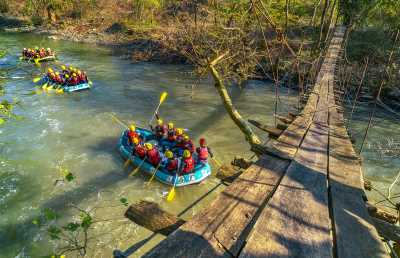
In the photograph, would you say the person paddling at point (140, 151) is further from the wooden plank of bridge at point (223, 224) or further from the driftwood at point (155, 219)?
the driftwood at point (155, 219)

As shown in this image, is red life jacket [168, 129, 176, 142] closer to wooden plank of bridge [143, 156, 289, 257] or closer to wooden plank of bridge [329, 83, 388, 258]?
wooden plank of bridge [329, 83, 388, 258]

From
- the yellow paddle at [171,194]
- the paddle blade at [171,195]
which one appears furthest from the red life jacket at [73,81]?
the paddle blade at [171,195]

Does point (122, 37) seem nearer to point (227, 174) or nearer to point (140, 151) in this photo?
point (140, 151)

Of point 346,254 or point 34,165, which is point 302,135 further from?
point 34,165

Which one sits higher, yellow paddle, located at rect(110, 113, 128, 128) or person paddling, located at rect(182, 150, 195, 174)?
person paddling, located at rect(182, 150, 195, 174)

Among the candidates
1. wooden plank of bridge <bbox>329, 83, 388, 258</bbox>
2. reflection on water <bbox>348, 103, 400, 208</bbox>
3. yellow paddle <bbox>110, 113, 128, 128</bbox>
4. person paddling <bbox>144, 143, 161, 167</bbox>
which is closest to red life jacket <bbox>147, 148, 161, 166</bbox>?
person paddling <bbox>144, 143, 161, 167</bbox>

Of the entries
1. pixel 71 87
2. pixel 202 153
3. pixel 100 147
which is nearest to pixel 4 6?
pixel 71 87
